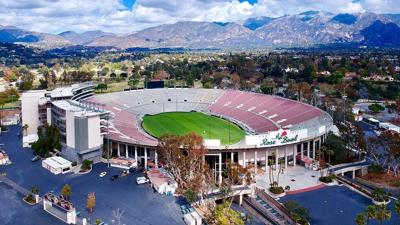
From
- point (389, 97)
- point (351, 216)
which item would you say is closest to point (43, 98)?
point (351, 216)

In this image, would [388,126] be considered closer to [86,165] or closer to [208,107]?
[208,107]

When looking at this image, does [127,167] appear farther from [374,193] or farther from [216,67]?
[216,67]

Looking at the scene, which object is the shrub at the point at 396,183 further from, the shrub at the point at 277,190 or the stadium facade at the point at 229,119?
the shrub at the point at 277,190

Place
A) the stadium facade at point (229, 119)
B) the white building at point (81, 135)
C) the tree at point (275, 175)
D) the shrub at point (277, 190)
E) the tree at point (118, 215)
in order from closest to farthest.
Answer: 1. the tree at point (118, 215)
2. the shrub at point (277, 190)
3. the tree at point (275, 175)
4. the stadium facade at point (229, 119)
5. the white building at point (81, 135)

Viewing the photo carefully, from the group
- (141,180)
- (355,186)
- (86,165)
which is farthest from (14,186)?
(355,186)

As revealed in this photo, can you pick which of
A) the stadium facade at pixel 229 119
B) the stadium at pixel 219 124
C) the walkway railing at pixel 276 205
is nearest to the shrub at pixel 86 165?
the stadium facade at pixel 229 119

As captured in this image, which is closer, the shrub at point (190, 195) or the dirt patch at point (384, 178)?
the shrub at point (190, 195)

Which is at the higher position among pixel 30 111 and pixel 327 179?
pixel 30 111

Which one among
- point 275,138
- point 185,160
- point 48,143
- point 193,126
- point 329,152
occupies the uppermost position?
point 275,138
